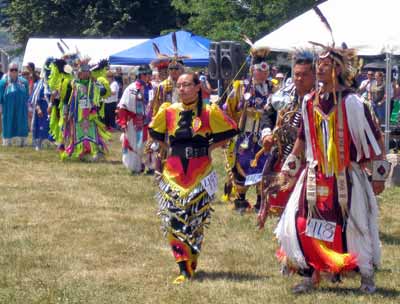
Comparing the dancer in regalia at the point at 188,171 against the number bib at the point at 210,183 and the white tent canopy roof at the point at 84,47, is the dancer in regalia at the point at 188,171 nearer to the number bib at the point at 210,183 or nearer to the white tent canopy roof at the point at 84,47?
the number bib at the point at 210,183

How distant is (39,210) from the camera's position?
10547mm

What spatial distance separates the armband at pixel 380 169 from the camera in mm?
6164

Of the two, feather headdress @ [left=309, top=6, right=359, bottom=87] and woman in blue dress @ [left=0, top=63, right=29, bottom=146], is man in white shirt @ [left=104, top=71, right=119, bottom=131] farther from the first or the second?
feather headdress @ [left=309, top=6, right=359, bottom=87]

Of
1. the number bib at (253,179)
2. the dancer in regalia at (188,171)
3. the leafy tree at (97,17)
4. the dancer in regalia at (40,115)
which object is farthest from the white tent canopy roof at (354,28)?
the leafy tree at (97,17)

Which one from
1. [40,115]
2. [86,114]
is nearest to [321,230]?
[86,114]

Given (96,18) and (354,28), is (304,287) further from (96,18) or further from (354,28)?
(96,18)

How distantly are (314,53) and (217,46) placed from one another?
7.84 metres

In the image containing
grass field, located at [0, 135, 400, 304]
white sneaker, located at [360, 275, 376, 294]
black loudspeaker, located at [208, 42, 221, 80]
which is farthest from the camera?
black loudspeaker, located at [208, 42, 221, 80]

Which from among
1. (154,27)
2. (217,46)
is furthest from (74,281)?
(154,27)

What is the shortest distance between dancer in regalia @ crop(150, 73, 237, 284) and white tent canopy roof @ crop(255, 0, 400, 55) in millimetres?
2614

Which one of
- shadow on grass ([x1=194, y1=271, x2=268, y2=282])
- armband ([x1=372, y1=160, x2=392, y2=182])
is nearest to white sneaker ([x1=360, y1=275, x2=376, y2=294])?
armband ([x1=372, y1=160, x2=392, y2=182])

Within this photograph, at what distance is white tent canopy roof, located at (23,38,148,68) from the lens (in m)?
25.8

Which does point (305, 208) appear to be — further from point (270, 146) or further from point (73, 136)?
point (73, 136)

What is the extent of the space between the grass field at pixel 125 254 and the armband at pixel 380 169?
804mm
